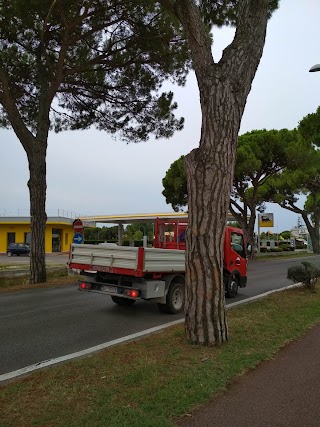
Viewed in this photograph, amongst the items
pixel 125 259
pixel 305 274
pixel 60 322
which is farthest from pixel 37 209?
pixel 305 274

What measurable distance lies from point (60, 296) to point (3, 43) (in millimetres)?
9155

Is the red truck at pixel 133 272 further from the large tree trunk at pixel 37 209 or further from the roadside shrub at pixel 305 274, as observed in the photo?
the large tree trunk at pixel 37 209

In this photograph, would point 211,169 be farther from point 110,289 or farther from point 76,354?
point 110,289

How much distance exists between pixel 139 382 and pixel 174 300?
519cm

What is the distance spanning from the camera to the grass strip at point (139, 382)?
3635 millimetres

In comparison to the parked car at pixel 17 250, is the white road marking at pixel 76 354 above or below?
below

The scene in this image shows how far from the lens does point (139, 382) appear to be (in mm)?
4426

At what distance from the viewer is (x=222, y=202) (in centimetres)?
598

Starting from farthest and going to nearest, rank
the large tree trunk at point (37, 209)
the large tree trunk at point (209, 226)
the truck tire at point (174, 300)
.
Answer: the large tree trunk at point (37, 209) < the truck tire at point (174, 300) < the large tree trunk at point (209, 226)

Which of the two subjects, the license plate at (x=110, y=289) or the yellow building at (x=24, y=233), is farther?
the yellow building at (x=24, y=233)

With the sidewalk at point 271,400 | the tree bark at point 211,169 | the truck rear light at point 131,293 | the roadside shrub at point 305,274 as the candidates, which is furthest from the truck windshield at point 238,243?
the sidewalk at point 271,400

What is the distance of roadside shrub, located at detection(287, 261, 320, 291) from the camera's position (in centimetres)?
1180

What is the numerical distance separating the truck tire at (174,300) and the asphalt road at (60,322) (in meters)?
0.18

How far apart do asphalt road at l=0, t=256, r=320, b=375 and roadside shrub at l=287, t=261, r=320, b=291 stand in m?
1.48
